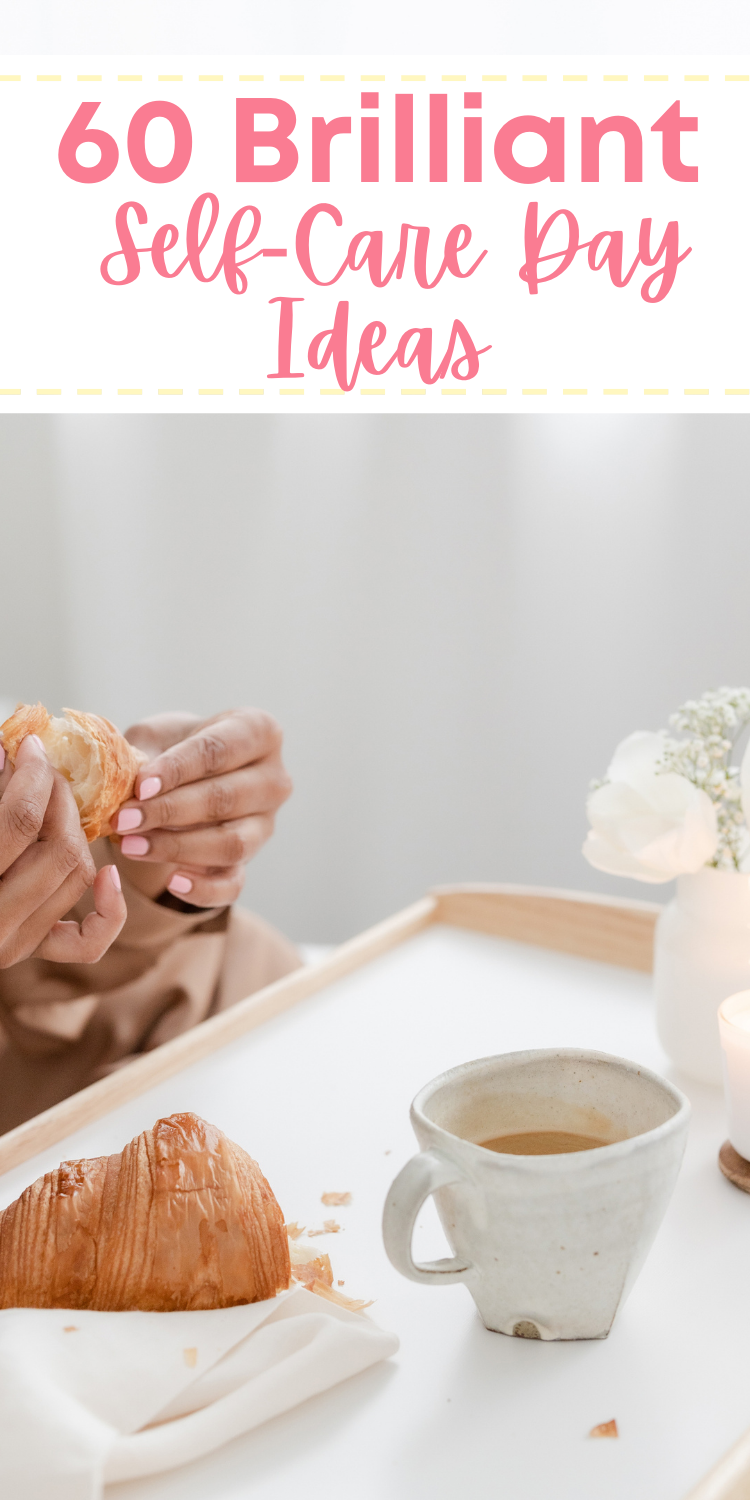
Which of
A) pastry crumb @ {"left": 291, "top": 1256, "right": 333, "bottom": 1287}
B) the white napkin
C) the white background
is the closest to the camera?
the white napkin

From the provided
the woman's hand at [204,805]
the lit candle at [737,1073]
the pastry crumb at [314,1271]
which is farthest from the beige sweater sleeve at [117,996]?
the lit candle at [737,1073]

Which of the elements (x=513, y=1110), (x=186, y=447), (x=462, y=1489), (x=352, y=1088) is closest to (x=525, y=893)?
(x=352, y=1088)

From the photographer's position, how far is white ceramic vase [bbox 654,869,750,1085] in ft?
2.30

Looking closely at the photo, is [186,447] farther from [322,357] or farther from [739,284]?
[739,284]

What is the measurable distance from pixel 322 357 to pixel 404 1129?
1370 millimetres

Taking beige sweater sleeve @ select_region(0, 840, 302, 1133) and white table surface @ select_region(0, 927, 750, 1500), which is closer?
white table surface @ select_region(0, 927, 750, 1500)

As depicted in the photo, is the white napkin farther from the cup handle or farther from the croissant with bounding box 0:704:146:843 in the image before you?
the croissant with bounding box 0:704:146:843

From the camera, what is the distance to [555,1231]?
18.2 inches

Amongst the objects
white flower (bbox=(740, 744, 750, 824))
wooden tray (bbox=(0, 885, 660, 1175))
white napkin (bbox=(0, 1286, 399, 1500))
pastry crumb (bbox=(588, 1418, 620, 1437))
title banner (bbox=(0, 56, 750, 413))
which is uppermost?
title banner (bbox=(0, 56, 750, 413))

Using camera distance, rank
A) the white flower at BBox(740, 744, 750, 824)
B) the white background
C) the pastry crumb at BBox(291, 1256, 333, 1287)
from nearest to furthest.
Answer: the pastry crumb at BBox(291, 1256, 333, 1287) < the white flower at BBox(740, 744, 750, 824) < the white background

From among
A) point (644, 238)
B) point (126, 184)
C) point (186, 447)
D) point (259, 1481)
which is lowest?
point (259, 1481)

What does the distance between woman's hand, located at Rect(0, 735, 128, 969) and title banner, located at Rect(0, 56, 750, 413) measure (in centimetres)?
114

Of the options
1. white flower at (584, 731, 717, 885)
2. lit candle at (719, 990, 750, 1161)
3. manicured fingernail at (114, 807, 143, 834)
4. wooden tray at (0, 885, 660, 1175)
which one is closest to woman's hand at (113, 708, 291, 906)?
manicured fingernail at (114, 807, 143, 834)

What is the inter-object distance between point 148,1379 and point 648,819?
41 cm
